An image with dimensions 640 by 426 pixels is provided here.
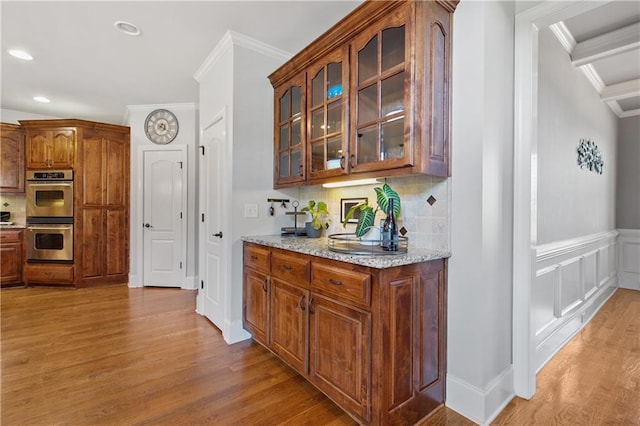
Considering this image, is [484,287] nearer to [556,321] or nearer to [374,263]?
[374,263]

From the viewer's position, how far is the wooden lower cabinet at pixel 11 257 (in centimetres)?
441

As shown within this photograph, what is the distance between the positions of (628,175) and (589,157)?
1970mm

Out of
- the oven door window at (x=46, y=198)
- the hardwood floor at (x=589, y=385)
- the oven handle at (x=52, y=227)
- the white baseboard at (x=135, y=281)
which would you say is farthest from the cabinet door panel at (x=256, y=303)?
the oven door window at (x=46, y=198)

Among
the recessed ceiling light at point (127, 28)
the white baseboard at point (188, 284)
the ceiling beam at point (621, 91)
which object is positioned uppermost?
the recessed ceiling light at point (127, 28)

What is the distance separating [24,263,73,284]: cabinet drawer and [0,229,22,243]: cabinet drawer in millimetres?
420

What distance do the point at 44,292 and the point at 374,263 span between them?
509 centimetres

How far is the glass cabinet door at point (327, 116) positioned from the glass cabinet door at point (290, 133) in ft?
0.37

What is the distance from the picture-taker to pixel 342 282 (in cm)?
162

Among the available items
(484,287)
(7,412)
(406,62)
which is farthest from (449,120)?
(7,412)

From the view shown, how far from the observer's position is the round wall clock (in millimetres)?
4586

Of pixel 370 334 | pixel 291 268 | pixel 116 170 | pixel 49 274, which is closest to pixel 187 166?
pixel 116 170

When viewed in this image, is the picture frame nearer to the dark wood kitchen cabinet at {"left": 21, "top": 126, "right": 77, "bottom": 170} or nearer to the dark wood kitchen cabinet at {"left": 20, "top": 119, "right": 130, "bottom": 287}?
the dark wood kitchen cabinet at {"left": 20, "top": 119, "right": 130, "bottom": 287}

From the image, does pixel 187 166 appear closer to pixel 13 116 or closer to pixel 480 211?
pixel 13 116

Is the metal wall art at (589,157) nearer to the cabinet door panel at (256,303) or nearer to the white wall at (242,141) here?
the white wall at (242,141)
